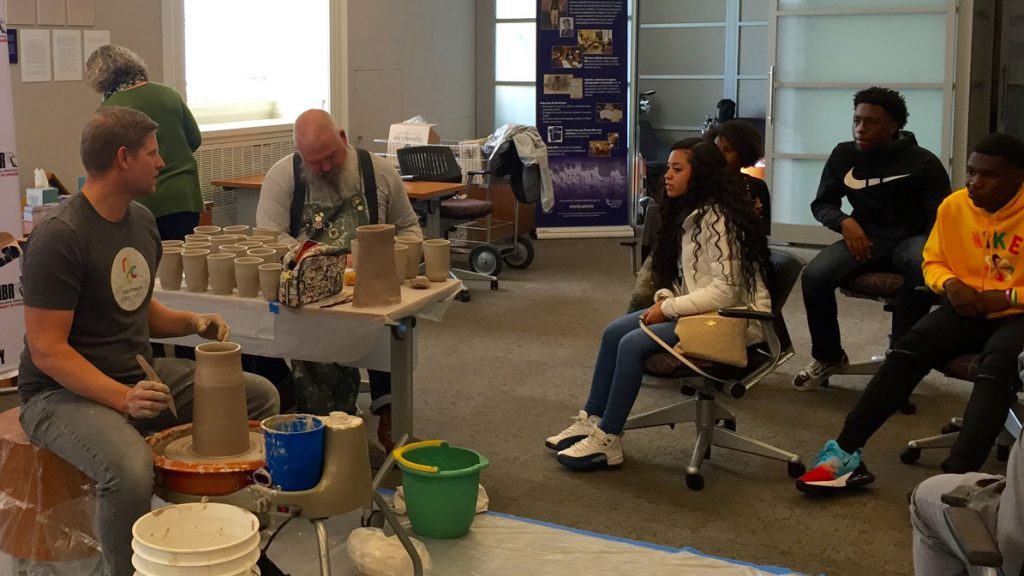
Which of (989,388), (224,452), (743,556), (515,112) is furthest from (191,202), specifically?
(515,112)

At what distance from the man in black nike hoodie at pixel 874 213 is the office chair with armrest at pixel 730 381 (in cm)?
84

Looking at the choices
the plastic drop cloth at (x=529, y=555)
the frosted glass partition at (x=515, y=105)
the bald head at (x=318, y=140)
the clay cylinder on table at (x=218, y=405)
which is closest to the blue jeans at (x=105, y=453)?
the clay cylinder on table at (x=218, y=405)

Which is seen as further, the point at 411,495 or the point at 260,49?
the point at 260,49

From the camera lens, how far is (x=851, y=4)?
25.2 feet

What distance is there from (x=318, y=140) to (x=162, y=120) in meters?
1.23

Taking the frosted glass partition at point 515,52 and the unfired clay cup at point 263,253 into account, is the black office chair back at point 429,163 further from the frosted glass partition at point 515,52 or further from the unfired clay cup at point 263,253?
the unfired clay cup at point 263,253

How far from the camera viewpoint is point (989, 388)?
3.42m

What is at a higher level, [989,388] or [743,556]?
[989,388]

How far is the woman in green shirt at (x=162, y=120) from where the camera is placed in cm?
456

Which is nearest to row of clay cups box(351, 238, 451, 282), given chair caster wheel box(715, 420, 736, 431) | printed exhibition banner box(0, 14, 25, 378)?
chair caster wheel box(715, 420, 736, 431)

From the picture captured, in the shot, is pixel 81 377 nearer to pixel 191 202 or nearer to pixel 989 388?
pixel 191 202

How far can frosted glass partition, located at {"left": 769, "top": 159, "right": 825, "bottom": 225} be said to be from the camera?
7965 millimetres

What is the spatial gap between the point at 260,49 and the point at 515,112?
2.65 metres

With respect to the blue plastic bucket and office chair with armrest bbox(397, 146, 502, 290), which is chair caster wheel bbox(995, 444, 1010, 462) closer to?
the blue plastic bucket
